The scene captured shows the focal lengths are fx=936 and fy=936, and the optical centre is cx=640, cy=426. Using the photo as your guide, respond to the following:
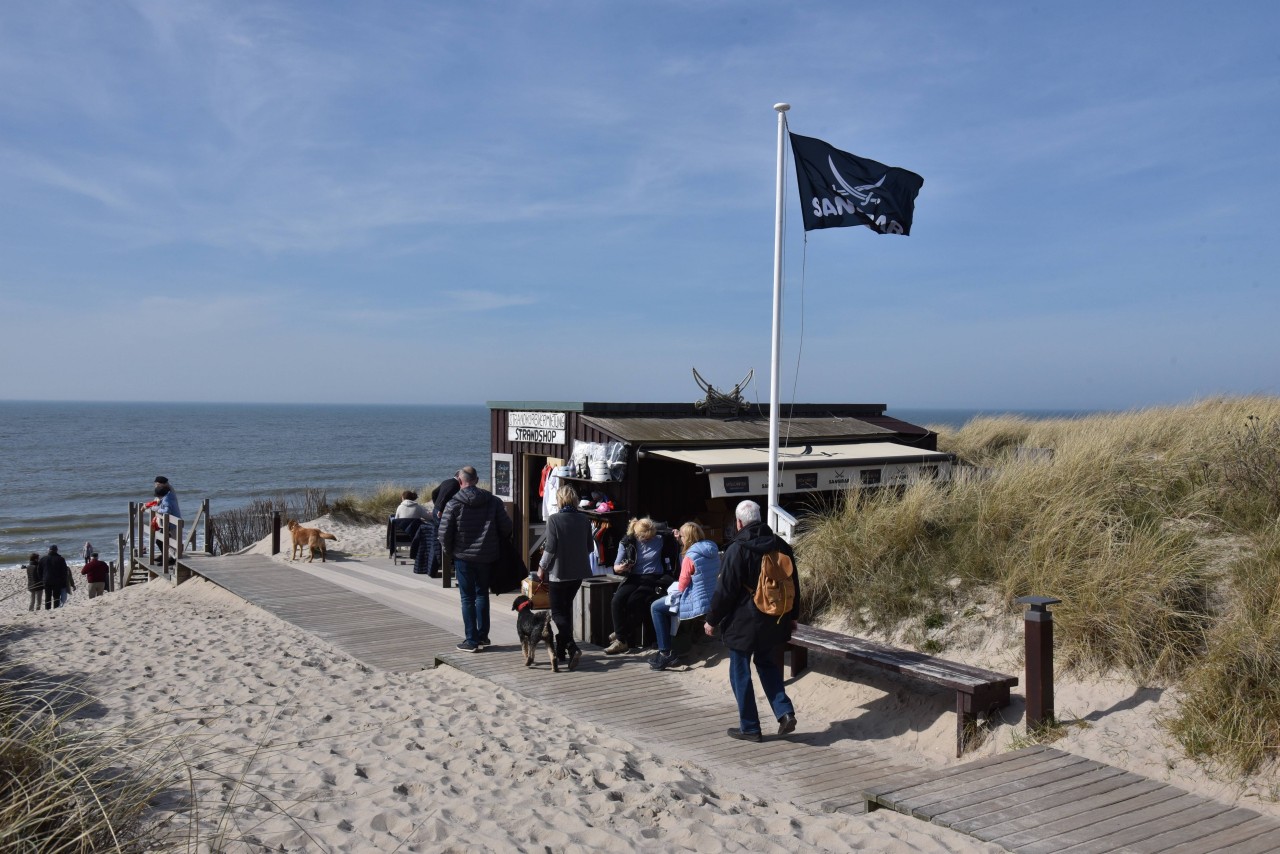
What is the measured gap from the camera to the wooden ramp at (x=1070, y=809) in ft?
13.8

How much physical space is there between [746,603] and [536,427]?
7326 mm

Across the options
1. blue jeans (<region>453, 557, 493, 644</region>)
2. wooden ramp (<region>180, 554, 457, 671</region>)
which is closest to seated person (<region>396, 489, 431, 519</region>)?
wooden ramp (<region>180, 554, 457, 671</region>)

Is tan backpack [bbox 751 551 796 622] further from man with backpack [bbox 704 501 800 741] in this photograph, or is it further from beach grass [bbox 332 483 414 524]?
beach grass [bbox 332 483 414 524]

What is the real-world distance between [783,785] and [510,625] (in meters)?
5.05

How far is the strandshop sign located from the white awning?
168 cm

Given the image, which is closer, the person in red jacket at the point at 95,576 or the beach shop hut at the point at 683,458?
the beach shop hut at the point at 683,458

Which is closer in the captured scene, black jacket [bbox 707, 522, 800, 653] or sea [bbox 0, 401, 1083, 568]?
black jacket [bbox 707, 522, 800, 653]

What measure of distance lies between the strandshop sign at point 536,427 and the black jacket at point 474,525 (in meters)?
3.84

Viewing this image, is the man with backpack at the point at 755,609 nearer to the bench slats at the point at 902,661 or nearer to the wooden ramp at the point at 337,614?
the bench slats at the point at 902,661

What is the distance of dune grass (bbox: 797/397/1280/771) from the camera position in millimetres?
5207

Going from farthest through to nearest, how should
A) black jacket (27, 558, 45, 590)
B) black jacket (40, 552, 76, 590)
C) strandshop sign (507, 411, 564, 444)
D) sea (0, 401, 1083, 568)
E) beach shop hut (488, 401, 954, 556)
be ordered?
sea (0, 401, 1083, 568) → black jacket (27, 558, 45, 590) → black jacket (40, 552, 76, 590) → strandshop sign (507, 411, 564, 444) → beach shop hut (488, 401, 954, 556)

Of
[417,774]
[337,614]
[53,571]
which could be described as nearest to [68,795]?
[417,774]

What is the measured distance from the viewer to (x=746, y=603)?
6066 mm

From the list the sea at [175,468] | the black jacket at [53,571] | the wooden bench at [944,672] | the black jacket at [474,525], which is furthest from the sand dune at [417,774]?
the sea at [175,468]
